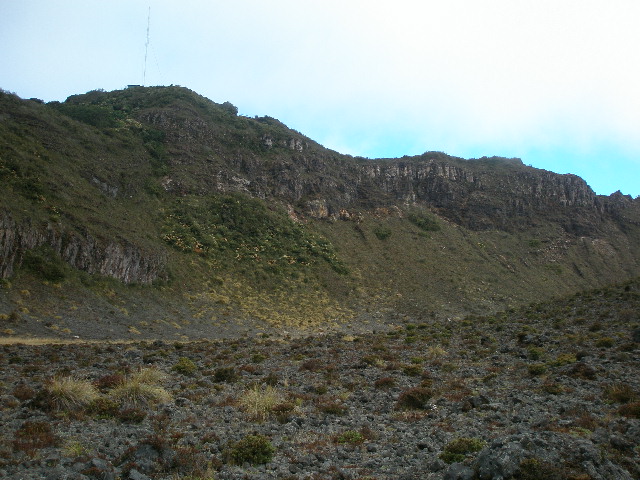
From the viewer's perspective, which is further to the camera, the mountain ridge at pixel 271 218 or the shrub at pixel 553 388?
the mountain ridge at pixel 271 218

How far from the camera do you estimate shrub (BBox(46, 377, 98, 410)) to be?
12.7 meters

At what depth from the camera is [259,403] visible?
1405 cm

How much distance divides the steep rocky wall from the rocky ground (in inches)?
642

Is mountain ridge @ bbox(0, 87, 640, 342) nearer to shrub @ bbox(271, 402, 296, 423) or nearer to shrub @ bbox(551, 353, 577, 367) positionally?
shrub @ bbox(271, 402, 296, 423)

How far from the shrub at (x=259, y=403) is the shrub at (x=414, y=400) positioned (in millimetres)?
4207

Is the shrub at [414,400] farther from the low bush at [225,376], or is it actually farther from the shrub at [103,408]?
the shrub at [103,408]

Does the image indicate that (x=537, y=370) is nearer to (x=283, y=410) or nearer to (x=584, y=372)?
(x=584, y=372)

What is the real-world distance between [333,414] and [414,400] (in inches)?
113

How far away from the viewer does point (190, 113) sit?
3639 inches

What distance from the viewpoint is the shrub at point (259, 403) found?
1347 centimetres

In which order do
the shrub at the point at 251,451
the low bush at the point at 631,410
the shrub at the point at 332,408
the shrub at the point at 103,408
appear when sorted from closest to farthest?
the shrub at the point at 251,451
the low bush at the point at 631,410
the shrub at the point at 103,408
the shrub at the point at 332,408

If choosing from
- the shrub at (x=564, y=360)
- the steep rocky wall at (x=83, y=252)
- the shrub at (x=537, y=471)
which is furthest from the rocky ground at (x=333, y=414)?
the steep rocky wall at (x=83, y=252)

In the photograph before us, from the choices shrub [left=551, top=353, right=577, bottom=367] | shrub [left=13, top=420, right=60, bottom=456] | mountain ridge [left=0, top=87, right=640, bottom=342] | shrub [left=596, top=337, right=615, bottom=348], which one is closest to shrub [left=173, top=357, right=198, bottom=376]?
shrub [left=13, top=420, right=60, bottom=456]

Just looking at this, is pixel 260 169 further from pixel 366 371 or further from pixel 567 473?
pixel 567 473
